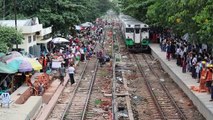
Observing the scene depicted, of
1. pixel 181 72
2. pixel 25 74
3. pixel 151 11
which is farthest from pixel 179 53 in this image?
pixel 25 74

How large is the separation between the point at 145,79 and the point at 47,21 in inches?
524

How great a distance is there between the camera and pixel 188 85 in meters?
22.4

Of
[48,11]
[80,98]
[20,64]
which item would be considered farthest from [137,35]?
→ [20,64]

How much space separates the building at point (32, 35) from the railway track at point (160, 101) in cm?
835

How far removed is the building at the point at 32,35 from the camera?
98.4 feet

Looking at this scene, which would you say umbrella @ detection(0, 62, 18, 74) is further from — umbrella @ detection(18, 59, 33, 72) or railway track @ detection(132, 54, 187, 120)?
railway track @ detection(132, 54, 187, 120)

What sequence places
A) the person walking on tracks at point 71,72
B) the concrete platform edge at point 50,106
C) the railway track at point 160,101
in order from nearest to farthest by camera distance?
the concrete platform edge at point 50,106, the railway track at point 160,101, the person walking on tracks at point 71,72

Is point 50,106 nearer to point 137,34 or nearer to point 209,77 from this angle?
point 209,77

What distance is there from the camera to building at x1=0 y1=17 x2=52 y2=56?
3000cm

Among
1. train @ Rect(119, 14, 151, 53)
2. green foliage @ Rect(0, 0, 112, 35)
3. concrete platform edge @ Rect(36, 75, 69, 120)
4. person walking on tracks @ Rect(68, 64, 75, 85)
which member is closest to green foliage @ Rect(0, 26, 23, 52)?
person walking on tracks @ Rect(68, 64, 75, 85)

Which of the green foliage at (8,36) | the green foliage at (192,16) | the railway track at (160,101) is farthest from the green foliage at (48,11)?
the green foliage at (8,36)

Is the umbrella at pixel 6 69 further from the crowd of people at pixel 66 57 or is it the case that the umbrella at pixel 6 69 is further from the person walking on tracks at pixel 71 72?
the person walking on tracks at pixel 71 72

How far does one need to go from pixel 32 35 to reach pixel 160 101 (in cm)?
1379

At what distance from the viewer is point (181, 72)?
88.3ft
